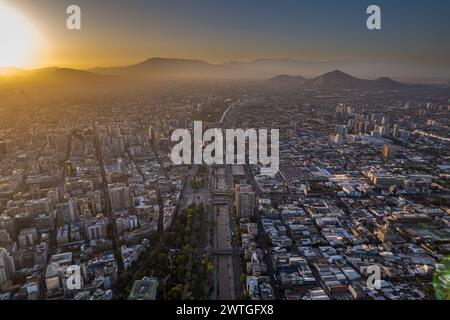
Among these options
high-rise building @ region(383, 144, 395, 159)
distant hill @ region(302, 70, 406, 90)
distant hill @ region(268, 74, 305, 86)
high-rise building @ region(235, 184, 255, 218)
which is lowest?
high-rise building @ region(235, 184, 255, 218)

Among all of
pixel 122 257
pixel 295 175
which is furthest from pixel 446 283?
pixel 295 175

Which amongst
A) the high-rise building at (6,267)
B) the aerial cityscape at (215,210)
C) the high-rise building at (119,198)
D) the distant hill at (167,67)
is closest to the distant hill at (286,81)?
the aerial cityscape at (215,210)

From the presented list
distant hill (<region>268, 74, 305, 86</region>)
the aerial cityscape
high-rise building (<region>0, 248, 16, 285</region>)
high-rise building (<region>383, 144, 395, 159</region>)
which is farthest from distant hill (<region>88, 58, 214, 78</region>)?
distant hill (<region>268, 74, 305, 86</region>)

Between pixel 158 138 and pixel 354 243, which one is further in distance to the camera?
pixel 158 138

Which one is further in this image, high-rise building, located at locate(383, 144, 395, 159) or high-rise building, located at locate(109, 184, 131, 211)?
high-rise building, located at locate(383, 144, 395, 159)

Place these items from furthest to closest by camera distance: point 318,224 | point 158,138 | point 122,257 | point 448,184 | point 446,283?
point 158,138 → point 448,184 → point 318,224 → point 122,257 → point 446,283

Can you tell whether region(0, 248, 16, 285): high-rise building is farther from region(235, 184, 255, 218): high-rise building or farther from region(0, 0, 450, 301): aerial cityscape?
region(235, 184, 255, 218): high-rise building

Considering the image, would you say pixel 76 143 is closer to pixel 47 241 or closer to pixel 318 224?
pixel 47 241

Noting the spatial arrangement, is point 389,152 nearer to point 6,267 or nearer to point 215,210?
point 215,210

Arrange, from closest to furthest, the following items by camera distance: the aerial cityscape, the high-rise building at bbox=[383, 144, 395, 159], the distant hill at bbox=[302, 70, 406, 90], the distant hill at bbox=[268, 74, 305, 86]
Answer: the aerial cityscape
the high-rise building at bbox=[383, 144, 395, 159]
the distant hill at bbox=[302, 70, 406, 90]
the distant hill at bbox=[268, 74, 305, 86]

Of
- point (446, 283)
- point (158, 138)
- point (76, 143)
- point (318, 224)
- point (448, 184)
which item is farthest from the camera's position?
point (158, 138)

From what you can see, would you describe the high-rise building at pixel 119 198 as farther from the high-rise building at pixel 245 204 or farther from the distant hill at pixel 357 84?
the distant hill at pixel 357 84
